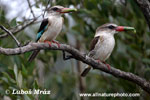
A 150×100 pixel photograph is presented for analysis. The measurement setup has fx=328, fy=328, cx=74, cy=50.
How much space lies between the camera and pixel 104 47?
17.5 ft

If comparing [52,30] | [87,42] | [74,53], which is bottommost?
[87,42]

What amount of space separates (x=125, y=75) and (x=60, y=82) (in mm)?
2641

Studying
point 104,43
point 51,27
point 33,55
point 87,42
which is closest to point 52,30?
point 51,27

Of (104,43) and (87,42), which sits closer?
(104,43)

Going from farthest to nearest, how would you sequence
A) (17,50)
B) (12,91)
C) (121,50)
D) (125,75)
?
(121,50), (12,91), (125,75), (17,50)

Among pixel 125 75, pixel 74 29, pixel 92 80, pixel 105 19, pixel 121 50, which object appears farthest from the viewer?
pixel 92 80

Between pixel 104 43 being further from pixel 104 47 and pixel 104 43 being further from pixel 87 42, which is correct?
pixel 87 42

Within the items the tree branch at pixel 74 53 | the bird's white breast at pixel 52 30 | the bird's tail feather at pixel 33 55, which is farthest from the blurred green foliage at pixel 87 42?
the bird's white breast at pixel 52 30

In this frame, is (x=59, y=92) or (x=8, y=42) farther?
(x=59, y=92)

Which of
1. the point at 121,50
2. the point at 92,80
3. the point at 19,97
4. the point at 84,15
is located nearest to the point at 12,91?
the point at 19,97

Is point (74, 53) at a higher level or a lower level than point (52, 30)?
lower

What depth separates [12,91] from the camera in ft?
15.9

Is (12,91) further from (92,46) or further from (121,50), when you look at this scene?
(121,50)

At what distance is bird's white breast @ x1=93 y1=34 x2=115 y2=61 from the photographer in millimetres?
5293
